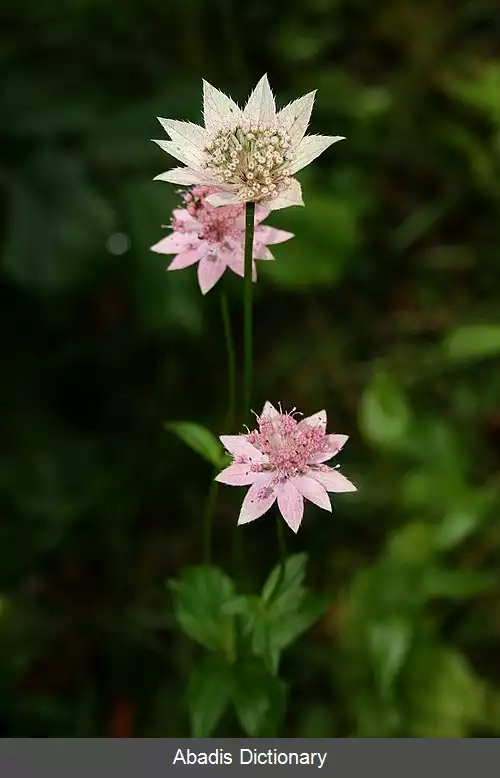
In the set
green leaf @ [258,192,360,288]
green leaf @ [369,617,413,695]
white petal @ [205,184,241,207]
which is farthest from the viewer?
green leaf @ [258,192,360,288]

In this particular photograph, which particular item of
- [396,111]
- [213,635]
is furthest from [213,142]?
[396,111]

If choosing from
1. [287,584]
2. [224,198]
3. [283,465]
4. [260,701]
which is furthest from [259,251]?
[260,701]

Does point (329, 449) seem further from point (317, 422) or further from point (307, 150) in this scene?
point (307, 150)

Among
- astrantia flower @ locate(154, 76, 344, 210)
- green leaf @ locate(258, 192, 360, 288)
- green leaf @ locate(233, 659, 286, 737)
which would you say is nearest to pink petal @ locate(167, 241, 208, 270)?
astrantia flower @ locate(154, 76, 344, 210)

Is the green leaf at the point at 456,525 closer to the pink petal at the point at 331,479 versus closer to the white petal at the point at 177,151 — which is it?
the pink petal at the point at 331,479

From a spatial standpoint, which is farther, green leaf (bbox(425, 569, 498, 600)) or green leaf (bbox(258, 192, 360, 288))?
green leaf (bbox(258, 192, 360, 288))

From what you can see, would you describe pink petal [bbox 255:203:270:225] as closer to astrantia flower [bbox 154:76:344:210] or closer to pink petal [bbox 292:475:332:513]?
astrantia flower [bbox 154:76:344:210]
